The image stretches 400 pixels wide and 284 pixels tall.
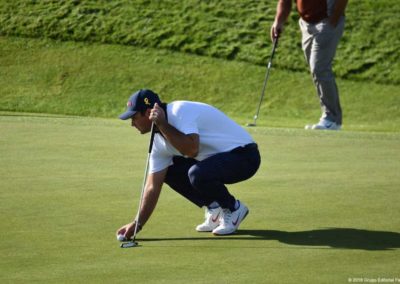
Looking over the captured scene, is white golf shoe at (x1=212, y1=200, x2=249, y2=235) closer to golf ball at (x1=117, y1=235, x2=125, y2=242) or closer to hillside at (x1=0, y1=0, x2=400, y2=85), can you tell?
golf ball at (x1=117, y1=235, x2=125, y2=242)

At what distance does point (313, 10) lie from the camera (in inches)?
519

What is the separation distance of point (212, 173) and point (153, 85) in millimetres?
10910

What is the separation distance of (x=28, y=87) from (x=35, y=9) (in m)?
3.47

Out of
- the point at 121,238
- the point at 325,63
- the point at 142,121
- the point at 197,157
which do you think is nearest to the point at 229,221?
the point at 197,157

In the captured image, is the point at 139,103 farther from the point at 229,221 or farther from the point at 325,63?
the point at 325,63

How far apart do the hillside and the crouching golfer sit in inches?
434

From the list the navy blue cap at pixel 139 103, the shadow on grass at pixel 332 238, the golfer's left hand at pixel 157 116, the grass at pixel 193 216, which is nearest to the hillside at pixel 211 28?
the grass at pixel 193 216

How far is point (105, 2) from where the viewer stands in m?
20.6

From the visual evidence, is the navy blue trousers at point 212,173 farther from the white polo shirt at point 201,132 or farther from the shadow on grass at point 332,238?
the shadow on grass at point 332,238

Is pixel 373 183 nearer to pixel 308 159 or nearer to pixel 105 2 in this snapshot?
pixel 308 159

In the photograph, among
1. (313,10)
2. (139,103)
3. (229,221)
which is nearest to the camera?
(139,103)

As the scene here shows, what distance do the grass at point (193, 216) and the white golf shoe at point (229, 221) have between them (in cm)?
6

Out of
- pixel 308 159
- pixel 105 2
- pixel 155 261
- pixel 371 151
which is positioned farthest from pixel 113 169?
pixel 105 2

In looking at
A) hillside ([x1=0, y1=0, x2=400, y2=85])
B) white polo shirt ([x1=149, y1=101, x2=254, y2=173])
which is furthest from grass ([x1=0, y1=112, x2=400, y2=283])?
hillside ([x1=0, y1=0, x2=400, y2=85])
